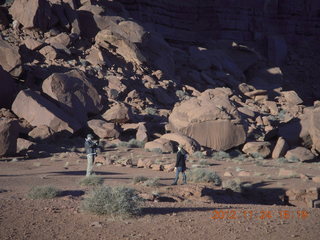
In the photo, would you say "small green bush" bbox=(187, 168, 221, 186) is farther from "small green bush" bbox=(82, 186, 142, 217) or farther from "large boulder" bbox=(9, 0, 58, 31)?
"large boulder" bbox=(9, 0, 58, 31)

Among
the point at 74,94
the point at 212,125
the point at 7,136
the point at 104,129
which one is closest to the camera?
the point at 7,136

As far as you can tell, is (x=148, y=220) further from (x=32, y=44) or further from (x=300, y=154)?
(x=32, y=44)

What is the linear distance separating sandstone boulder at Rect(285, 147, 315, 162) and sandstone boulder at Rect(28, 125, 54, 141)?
1272cm

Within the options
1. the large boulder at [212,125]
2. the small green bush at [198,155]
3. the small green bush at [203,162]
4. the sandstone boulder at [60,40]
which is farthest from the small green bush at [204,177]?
the sandstone boulder at [60,40]

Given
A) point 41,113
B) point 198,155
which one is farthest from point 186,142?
point 41,113

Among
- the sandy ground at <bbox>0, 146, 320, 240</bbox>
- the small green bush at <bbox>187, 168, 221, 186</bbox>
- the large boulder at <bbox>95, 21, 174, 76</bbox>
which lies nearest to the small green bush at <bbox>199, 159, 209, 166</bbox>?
the small green bush at <bbox>187, 168, 221, 186</bbox>

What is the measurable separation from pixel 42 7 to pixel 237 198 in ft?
80.8

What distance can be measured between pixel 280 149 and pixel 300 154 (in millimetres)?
1075

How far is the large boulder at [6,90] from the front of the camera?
2375 cm

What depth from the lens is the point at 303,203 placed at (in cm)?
1434

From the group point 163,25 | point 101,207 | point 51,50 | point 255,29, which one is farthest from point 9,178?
point 255,29
